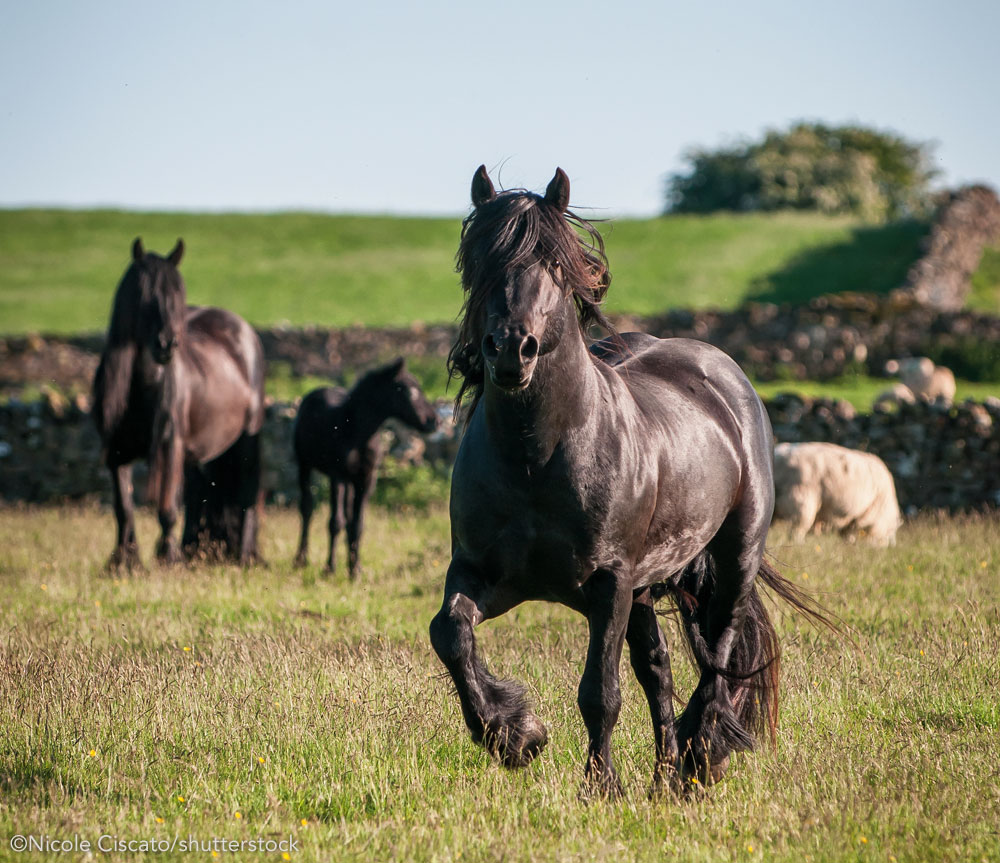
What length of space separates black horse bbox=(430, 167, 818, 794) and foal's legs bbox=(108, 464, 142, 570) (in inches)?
241

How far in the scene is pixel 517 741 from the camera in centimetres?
404

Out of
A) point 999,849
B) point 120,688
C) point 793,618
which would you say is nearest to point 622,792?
point 999,849

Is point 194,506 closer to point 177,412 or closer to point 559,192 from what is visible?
point 177,412

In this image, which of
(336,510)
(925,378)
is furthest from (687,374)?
(925,378)

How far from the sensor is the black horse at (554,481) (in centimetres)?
375

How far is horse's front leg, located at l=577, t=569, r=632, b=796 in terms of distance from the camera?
3982 mm

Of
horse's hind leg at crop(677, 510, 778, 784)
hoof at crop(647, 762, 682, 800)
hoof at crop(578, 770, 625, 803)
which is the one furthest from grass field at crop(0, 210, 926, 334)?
hoof at crop(578, 770, 625, 803)

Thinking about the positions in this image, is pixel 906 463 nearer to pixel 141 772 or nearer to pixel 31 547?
pixel 31 547

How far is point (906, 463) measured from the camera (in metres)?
13.5

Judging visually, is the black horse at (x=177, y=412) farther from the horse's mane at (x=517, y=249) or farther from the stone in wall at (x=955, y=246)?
the stone in wall at (x=955, y=246)

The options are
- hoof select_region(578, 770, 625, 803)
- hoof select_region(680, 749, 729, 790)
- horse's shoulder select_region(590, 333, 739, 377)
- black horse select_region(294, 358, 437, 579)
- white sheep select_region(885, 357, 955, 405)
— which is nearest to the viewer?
hoof select_region(578, 770, 625, 803)

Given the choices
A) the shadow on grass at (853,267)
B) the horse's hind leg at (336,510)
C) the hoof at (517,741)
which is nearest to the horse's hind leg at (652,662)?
the hoof at (517,741)

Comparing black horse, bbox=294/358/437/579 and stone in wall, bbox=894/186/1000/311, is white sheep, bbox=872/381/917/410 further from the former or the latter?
stone in wall, bbox=894/186/1000/311

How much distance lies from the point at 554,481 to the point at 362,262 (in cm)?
3611
